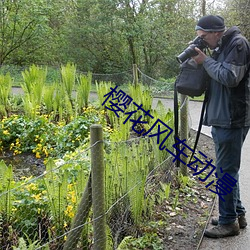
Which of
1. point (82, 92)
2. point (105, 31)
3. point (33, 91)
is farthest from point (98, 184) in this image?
point (105, 31)

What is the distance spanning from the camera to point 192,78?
10.6ft

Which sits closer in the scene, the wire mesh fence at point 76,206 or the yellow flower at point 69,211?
the wire mesh fence at point 76,206

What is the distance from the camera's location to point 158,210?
3867 millimetres

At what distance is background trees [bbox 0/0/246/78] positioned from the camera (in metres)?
16.4

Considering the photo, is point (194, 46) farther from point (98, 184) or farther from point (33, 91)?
point (33, 91)

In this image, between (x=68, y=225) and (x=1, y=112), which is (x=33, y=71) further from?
(x=68, y=225)

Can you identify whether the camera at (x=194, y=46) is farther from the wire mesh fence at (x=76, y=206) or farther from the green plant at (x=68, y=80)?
the green plant at (x=68, y=80)

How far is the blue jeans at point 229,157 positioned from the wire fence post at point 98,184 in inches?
47.3

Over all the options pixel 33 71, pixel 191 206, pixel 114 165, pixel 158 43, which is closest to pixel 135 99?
pixel 33 71

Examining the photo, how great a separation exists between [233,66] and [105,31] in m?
14.3

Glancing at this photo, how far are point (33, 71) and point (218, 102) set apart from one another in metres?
5.30

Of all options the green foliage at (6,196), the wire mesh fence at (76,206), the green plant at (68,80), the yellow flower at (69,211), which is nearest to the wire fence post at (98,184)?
the wire mesh fence at (76,206)

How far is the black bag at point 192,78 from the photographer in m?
3.20

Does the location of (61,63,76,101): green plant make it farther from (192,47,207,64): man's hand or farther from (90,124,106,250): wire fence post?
(90,124,106,250): wire fence post
